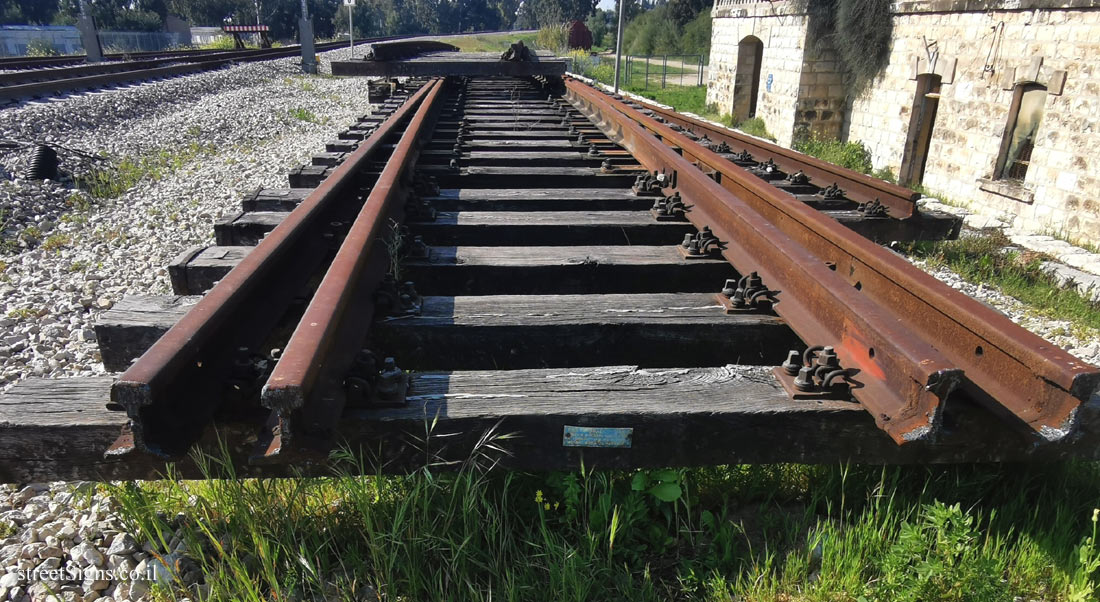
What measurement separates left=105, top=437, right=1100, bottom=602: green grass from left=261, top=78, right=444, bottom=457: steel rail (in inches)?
7.3

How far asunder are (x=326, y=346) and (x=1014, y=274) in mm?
5447

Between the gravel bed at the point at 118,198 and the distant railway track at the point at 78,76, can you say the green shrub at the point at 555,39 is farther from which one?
the gravel bed at the point at 118,198

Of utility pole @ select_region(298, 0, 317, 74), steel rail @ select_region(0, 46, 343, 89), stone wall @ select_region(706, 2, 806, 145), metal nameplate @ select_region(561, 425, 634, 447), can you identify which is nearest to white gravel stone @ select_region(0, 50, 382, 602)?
metal nameplate @ select_region(561, 425, 634, 447)

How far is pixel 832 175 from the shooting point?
15.3ft

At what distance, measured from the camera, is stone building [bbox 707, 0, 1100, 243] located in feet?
23.5

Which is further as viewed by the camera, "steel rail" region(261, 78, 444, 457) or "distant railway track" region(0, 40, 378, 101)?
"distant railway track" region(0, 40, 378, 101)

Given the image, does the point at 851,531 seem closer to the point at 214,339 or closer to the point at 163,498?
the point at 214,339

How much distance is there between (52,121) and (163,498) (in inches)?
421

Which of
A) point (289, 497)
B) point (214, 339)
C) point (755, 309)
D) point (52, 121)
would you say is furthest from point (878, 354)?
point (52, 121)

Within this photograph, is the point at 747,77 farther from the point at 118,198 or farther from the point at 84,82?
the point at 84,82

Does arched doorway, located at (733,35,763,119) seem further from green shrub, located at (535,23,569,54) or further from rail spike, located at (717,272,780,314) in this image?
green shrub, located at (535,23,569,54)

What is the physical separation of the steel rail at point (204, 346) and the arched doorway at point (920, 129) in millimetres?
9968

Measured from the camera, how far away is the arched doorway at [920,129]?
33.0ft

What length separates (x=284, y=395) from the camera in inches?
56.6
